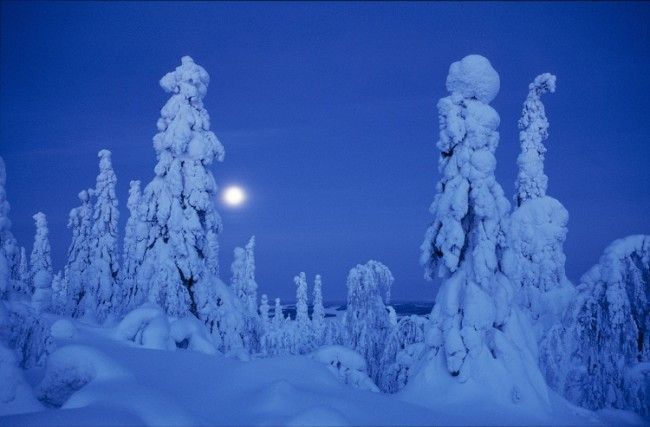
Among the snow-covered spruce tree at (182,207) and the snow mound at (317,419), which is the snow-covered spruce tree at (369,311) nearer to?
the snow-covered spruce tree at (182,207)

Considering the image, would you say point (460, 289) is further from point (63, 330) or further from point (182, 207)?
point (182, 207)

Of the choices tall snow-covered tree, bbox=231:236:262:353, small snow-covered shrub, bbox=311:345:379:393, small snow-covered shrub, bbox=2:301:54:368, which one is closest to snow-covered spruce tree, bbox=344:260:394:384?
small snow-covered shrub, bbox=311:345:379:393

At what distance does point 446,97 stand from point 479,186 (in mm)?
2719

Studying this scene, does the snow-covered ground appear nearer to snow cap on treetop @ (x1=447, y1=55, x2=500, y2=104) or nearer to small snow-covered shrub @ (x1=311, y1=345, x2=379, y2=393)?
small snow-covered shrub @ (x1=311, y1=345, x2=379, y2=393)

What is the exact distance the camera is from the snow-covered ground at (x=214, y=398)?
27.1 feet

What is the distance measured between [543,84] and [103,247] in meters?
27.1

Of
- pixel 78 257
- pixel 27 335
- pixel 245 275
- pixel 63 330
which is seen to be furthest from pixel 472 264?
pixel 245 275

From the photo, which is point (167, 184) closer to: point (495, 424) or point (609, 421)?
point (495, 424)

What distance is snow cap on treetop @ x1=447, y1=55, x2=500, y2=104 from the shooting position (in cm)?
1495

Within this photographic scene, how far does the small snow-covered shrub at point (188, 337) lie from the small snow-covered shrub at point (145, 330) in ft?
4.45

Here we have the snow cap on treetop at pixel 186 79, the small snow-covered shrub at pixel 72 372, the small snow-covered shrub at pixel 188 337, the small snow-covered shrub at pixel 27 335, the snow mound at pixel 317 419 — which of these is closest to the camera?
the snow mound at pixel 317 419

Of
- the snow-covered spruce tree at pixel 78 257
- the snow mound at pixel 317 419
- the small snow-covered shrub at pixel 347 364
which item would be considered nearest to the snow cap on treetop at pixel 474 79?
the small snow-covered shrub at pixel 347 364

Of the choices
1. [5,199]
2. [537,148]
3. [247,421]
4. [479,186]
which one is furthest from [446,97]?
[537,148]

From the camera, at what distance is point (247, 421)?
9.19 metres
